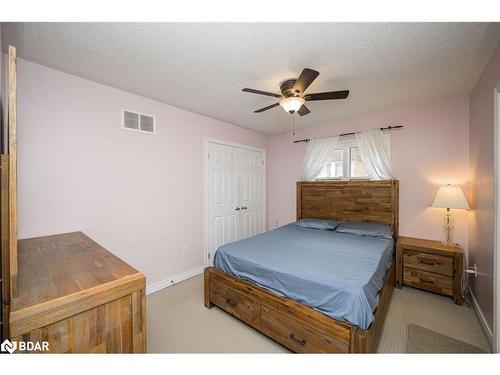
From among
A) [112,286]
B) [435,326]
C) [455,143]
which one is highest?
[455,143]

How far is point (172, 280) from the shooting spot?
2846 mm

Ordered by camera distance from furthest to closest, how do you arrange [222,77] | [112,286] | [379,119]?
[379,119] → [222,77] → [112,286]

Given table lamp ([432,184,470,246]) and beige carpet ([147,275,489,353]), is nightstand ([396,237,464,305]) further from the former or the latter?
table lamp ([432,184,470,246])

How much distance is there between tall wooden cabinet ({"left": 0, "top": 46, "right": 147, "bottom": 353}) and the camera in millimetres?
813

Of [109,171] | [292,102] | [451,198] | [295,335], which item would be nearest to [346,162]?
[451,198]

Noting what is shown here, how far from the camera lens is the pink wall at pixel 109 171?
73.3 inches

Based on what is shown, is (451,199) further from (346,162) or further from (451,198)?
(346,162)

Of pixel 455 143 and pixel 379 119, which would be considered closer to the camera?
pixel 455 143

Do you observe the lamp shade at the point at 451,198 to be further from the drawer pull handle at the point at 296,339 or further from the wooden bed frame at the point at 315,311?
the drawer pull handle at the point at 296,339

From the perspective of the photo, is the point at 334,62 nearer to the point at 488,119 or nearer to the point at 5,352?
the point at 488,119

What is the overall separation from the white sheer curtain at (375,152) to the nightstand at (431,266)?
1015 mm
